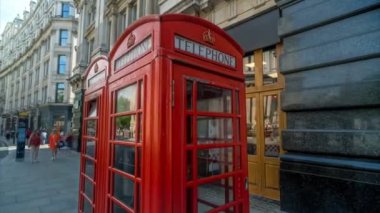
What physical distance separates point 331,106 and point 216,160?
9.42ft

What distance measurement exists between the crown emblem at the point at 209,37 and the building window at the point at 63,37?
36091 millimetres

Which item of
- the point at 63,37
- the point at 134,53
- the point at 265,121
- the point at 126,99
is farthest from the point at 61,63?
the point at 134,53

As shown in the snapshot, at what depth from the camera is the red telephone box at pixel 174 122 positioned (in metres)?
2.08

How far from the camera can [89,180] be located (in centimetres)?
381

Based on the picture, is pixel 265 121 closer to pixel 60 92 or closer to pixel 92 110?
pixel 92 110

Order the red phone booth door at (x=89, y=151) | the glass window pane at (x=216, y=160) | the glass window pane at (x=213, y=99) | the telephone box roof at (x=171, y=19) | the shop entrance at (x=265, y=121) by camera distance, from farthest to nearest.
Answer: the shop entrance at (x=265, y=121) < the red phone booth door at (x=89, y=151) < the glass window pane at (x=216, y=160) < the glass window pane at (x=213, y=99) < the telephone box roof at (x=171, y=19)

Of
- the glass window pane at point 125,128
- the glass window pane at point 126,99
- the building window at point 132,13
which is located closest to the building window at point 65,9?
the building window at point 132,13

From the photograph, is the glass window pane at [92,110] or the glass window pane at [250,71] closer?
the glass window pane at [92,110]

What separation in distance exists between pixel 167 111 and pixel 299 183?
3.74m

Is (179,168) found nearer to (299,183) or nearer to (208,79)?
(208,79)

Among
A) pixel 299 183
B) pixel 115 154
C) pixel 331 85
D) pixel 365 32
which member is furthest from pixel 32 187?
pixel 365 32

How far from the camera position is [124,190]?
276 centimetres

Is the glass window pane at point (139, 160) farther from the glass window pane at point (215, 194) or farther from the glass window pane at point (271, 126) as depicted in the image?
the glass window pane at point (271, 126)

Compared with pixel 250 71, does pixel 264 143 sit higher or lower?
lower
